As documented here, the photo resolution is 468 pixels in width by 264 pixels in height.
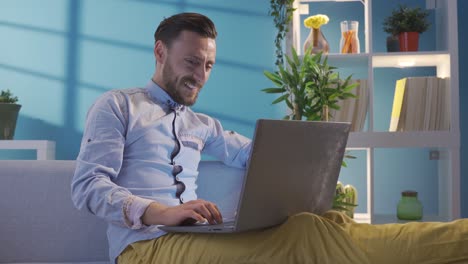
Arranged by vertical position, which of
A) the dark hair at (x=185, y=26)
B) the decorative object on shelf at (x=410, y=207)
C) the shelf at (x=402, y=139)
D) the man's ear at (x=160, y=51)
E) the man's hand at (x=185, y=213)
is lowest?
the decorative object on shelf at (x=410, y=207)

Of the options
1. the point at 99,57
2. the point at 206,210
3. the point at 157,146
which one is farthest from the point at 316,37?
the point at 206,210

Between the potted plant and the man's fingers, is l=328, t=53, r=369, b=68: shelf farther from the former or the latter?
the man's fingers

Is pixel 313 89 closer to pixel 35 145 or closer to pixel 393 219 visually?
pixel 393 219

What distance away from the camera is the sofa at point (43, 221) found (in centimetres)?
216

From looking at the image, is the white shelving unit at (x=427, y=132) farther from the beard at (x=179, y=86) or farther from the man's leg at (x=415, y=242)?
the man's leg at (x=415, y=242)

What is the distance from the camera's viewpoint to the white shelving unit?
3742 millimetres

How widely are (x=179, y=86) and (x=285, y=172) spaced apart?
2.11 feet

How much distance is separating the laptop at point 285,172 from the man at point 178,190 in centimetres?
5

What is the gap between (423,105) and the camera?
12.7 feet

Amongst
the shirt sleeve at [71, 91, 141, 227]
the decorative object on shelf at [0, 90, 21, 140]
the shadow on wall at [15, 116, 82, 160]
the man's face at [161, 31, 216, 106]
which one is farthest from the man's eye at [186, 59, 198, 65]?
the shadow on wall at [15, 116, 82, 160]

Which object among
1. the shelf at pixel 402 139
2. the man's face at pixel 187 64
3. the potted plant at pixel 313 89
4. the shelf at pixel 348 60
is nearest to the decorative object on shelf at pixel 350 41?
the shelf at pixel 348 60

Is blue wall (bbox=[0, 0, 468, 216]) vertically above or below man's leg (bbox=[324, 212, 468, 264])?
above

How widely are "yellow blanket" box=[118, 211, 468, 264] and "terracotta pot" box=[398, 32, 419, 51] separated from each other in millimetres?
2416

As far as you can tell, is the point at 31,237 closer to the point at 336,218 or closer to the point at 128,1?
the point at 336,218
